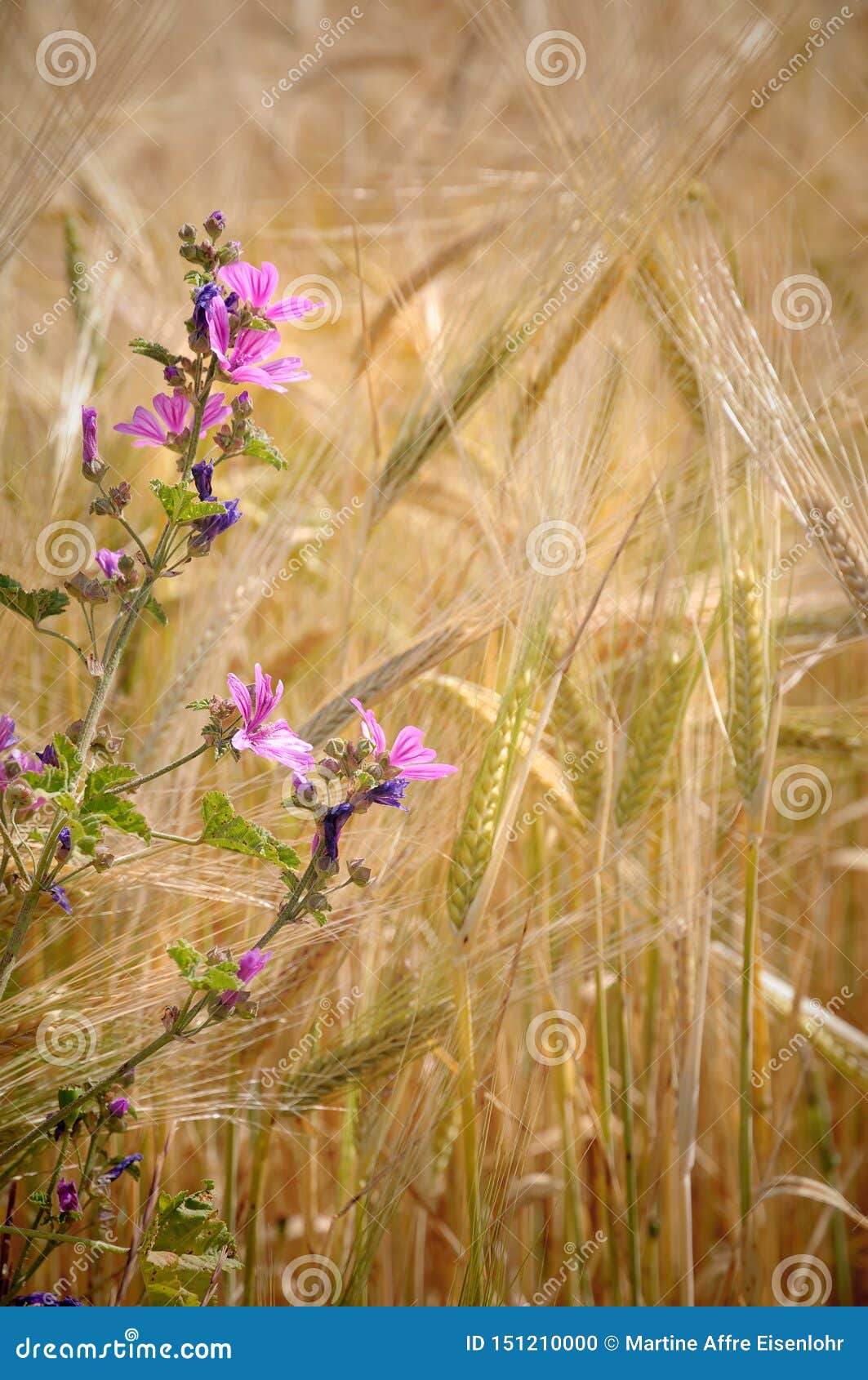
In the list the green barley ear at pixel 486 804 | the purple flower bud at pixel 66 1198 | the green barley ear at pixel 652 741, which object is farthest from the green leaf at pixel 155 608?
the green barley ear at pixel 652 741

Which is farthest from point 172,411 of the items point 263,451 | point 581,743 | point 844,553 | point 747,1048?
point 747,1048

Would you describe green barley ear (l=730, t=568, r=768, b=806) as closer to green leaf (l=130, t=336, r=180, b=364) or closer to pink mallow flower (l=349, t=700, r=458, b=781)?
pink mallow flower (l=349, t=700, r=458, b=781)

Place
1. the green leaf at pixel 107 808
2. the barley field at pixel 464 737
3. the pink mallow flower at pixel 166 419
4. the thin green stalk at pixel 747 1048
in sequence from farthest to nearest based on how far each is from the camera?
1. the thin green stalk at pixel 747 1048
2. the barley field at pixel 464 737
3. the pink mallow flower at pixel 166 419
4. the green leaf at pixel 107 808

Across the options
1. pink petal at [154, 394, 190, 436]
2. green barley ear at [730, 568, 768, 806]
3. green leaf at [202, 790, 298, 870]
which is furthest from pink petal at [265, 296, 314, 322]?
green barley ear at [730, 568, 768, 806]

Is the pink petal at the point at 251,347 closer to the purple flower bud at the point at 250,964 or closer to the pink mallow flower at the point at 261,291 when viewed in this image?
the pink mallow flower at the point at 261,291

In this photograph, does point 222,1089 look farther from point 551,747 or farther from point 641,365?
point 641,365

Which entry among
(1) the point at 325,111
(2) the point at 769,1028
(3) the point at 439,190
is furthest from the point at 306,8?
(2) the point at 769,1028

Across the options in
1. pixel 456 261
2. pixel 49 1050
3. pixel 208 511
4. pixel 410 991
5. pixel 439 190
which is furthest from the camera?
pixel 439 190
